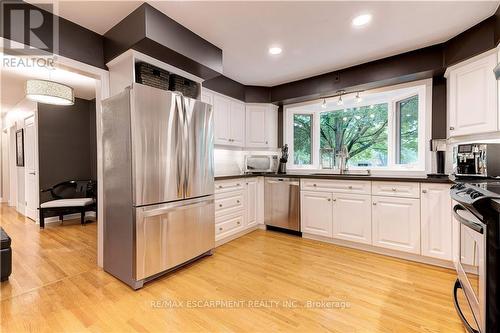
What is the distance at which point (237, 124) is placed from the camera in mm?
3807

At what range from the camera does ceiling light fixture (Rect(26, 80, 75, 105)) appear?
7.87ft

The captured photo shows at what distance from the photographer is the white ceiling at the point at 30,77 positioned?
338 cm

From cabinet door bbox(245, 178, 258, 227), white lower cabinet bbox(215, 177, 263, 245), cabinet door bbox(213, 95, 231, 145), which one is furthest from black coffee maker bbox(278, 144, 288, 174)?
cabinet door bbox(213, 95, 231, 145)

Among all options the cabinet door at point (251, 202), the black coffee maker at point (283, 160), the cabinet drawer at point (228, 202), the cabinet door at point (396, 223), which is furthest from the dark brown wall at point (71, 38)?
the cabinet door at point (396, 223)

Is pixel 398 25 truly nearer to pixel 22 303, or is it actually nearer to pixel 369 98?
pixel 369 98

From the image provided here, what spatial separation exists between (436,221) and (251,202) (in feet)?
7.56

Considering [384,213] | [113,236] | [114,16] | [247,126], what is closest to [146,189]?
[113,236]

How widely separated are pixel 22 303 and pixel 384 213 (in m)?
3.55

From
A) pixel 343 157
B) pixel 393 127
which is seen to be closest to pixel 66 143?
pixel 343 157

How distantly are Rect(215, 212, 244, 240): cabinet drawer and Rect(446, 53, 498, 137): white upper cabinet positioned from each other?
2793 mm

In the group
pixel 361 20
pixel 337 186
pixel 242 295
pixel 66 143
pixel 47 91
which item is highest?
pixel 361 20

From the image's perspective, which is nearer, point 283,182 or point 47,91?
point 47,91

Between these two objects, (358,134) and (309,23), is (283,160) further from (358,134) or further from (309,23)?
(309,23)

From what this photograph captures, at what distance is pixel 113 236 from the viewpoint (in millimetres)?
2170
